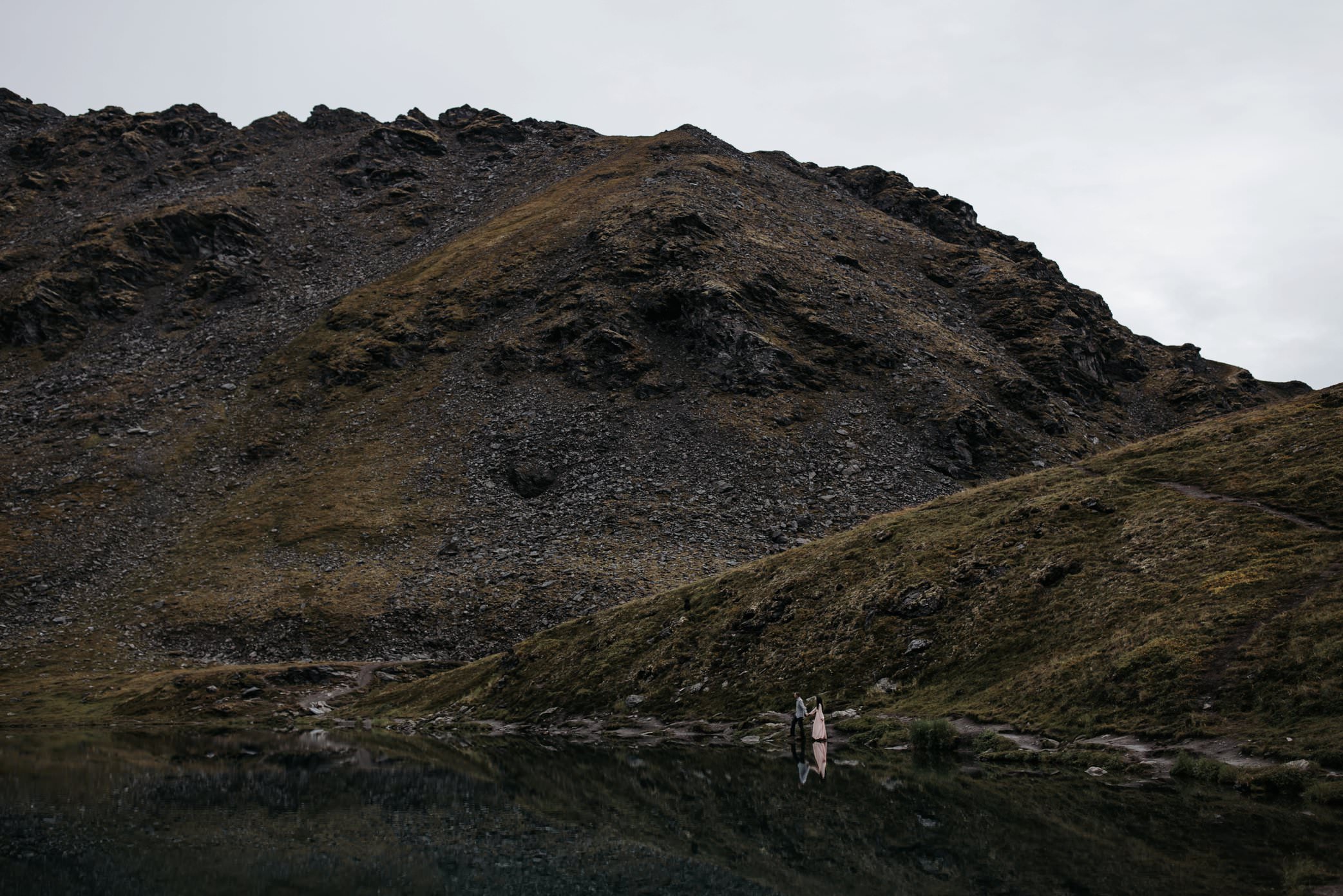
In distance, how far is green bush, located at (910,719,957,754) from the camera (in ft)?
112

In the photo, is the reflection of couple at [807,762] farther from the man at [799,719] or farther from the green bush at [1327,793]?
the green bush at [1327,793]

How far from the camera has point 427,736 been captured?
56.4 meters

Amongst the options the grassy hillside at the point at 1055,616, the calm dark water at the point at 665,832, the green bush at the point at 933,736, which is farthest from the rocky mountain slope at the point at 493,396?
the green bush at the point at 933,736

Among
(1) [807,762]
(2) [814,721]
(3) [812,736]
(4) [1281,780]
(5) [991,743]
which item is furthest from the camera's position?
(3) [812,736]

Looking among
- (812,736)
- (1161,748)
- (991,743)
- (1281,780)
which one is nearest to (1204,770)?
(1281,780)

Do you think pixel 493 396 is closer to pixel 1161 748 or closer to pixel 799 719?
pixel 799 719

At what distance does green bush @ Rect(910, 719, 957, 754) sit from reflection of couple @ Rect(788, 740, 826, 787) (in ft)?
13.1

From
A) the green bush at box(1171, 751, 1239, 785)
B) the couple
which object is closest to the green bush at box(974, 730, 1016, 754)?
the couple

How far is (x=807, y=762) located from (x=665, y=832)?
12.3 meters

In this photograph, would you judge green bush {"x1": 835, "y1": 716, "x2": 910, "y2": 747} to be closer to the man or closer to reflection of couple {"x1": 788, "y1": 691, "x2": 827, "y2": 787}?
reflection of couple {"x1": 788, "y1": 691, "x2": 827, "y2": 787}

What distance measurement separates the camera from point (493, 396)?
118m

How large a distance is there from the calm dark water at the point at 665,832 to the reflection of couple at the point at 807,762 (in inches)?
Answer: 10.2

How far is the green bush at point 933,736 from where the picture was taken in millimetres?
34250

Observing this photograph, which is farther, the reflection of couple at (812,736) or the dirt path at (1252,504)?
the dirt path at (1252,504)
